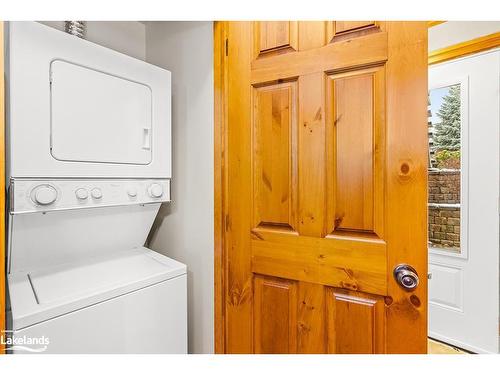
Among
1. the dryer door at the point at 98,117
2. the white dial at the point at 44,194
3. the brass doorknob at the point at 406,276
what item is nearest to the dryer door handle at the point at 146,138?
the dryer door at the point at 98,117

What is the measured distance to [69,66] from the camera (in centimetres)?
112

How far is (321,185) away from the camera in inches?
45.4

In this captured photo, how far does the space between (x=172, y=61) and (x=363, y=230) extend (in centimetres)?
139

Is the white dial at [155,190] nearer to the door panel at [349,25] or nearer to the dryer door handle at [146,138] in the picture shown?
the dryer door handle at [146,138]

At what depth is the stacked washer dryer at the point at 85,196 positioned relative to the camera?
39.0 inches

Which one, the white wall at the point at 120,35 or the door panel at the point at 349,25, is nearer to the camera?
the door panel at the point at 349,25

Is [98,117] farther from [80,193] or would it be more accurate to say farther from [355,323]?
[355,323]

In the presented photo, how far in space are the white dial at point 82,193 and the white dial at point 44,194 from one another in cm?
8

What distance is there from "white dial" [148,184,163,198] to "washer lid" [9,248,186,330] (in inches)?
13.6

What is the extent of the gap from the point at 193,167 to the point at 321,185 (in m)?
0.73

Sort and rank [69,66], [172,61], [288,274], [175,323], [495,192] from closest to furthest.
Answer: [69,66]
[288,274]
[175,323]
[172,61]
[495,192]
